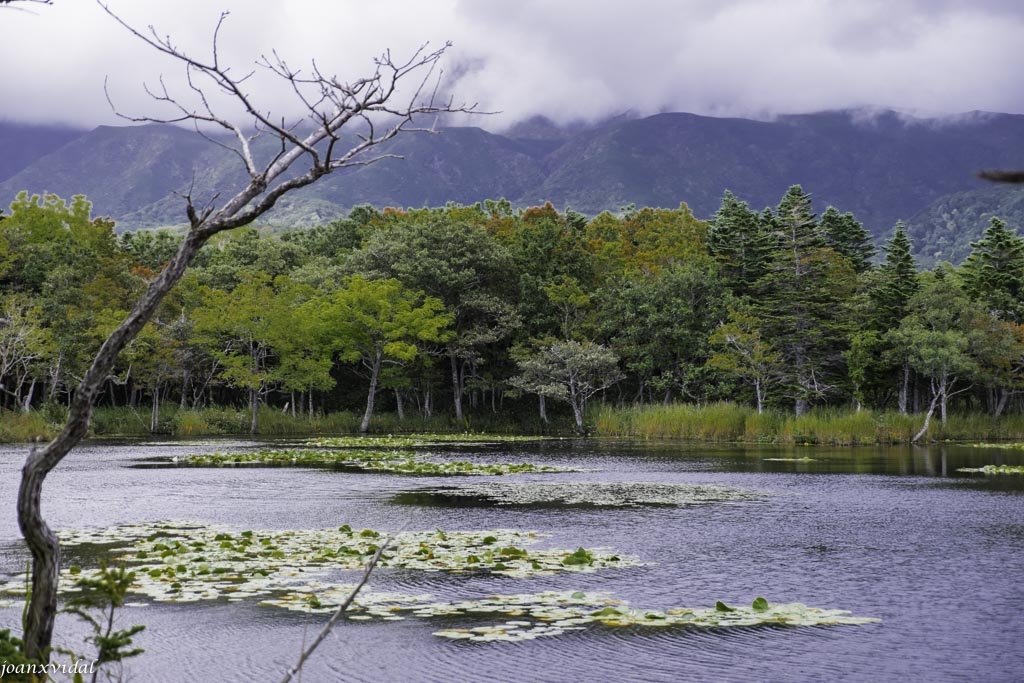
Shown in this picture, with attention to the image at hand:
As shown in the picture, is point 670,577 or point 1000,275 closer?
point 670,577

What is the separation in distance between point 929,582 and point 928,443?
32645mm

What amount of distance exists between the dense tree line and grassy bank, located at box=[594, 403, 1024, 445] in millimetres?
2037

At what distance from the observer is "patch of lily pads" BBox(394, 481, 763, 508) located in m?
19.5

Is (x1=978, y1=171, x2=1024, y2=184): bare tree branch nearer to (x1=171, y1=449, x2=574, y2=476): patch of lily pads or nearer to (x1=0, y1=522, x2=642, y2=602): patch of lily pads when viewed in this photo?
(x1=0, y1=522, x2=642, y2=602): patch of lily pads

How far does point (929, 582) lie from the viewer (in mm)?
11555

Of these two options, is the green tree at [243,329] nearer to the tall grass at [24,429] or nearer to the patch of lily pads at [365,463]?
the tall grass at [24,429]

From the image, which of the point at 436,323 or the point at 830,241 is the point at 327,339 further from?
the point at 830,241

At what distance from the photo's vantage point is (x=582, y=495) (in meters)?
21.0

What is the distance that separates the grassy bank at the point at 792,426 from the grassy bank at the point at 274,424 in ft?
20.1

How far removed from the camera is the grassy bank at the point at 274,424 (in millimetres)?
51719

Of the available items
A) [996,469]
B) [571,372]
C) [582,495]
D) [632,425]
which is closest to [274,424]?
[571,372]

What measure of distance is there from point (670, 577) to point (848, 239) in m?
57.0

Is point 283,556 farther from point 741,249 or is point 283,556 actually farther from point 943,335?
point 741,249

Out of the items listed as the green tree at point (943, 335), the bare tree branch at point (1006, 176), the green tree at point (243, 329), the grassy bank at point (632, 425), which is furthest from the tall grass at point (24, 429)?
the bare tree branch at point (1006, 176)
